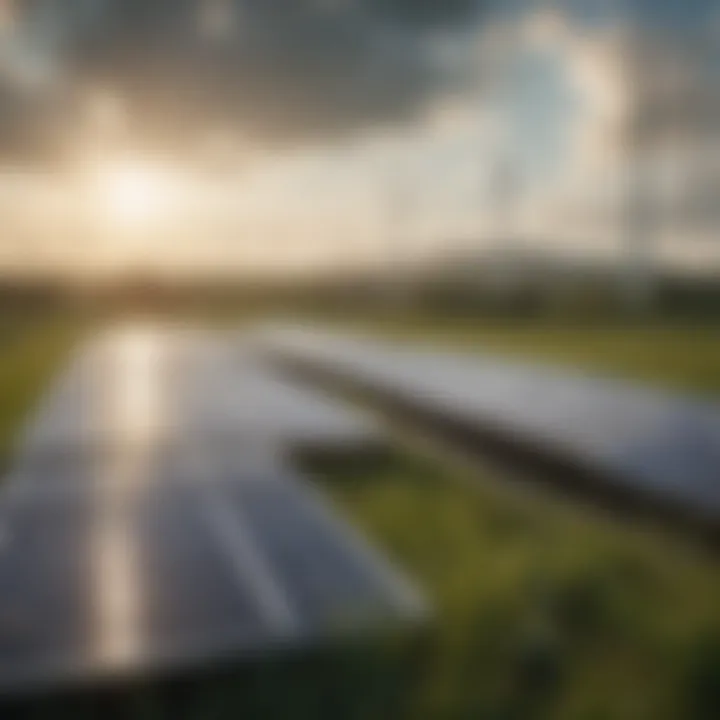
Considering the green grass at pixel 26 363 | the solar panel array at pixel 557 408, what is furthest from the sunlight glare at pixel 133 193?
the solar panel array at pixel 557 408

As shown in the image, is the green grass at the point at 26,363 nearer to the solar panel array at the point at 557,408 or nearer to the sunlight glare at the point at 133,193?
the sunlight glare at the point at 133,193

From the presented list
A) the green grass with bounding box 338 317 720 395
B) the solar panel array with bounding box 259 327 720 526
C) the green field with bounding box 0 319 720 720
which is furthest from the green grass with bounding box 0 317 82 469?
the green grass with bounding box 338 317 720 395

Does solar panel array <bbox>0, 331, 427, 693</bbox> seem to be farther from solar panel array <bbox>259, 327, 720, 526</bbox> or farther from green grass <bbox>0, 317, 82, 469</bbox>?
solar panel array <bbox>259, 327, 720, 526</bbox>

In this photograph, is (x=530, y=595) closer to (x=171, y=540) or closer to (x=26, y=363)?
(x=171, y=540)

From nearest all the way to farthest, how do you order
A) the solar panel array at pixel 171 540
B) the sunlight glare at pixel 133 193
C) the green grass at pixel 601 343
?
1. the solar panel array at pixel 171 540
2. the sunlight glare at pixel 133 193
3. the green grass at pixel 601 343

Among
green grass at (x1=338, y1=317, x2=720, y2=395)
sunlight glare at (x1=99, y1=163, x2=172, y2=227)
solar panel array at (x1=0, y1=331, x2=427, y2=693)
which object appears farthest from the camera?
green grass at (x1=338, y1=317, x2=720, y2=395)

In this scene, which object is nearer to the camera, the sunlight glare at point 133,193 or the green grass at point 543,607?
the green grass at point 543,607

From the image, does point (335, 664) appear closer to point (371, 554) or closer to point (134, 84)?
point (371, 554)

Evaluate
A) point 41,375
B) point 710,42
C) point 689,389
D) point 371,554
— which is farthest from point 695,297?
point 41,375
